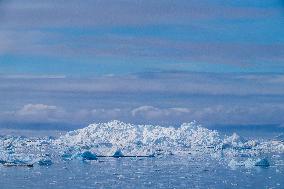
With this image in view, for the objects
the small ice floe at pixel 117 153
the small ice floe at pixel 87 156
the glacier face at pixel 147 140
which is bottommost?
the small ice floe at pixel 87 156

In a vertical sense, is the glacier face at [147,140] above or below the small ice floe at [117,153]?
above

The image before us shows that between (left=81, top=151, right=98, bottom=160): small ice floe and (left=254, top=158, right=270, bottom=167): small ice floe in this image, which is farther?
(left=81, top=151, right=98, bottom=160): small ice floe

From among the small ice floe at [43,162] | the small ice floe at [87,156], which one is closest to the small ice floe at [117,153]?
the small ice floe at [87,156]

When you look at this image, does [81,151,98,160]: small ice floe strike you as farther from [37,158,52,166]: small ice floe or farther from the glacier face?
the glacier face

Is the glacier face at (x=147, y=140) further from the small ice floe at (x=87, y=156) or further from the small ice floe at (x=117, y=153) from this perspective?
the small ice floe at (x=87, y=156)

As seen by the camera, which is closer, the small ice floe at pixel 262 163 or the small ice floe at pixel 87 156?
the small ice floe at pixel 262 163

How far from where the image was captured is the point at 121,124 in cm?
7712

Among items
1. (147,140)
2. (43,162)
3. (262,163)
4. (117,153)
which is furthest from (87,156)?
(147,140)

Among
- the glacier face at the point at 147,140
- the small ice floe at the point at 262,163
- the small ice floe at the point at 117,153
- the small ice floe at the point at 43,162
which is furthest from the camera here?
the glacier face at the point at 147,140

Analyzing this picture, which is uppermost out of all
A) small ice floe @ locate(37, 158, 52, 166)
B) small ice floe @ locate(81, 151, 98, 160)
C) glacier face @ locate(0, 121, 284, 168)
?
glacier face @ locate(0, 121, 284, 168)

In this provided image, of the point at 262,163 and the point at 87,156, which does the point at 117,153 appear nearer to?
the point at 87,156

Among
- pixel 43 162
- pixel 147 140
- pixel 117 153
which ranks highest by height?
pixel 147 140

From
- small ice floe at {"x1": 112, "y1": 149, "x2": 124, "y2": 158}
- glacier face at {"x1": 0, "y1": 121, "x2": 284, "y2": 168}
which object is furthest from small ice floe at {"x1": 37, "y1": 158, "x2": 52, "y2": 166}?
glacier face at {"x1": 0, "y1": 121, "x2": 284, "y2": 168}

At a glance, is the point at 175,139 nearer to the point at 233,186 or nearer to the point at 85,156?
the point at 85,156
